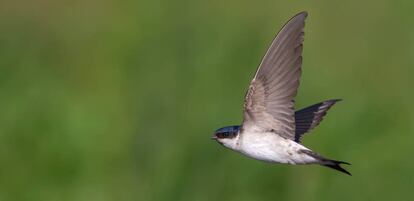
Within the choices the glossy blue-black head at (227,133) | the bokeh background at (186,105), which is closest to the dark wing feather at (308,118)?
the glossy blue-black head at (227,133)

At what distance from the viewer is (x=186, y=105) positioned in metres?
4.91

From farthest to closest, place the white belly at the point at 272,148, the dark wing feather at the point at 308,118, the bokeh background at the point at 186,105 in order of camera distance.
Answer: the bokeh background at the point at 186,105 → the dark wing feather at the point at 308,118 → the white belly at the point at 272,148

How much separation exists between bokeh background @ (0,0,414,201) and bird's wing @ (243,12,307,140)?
4.81 feet

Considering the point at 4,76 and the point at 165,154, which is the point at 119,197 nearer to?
the point at 165,154

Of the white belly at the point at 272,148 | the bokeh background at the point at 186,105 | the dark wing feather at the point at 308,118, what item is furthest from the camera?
the bokeh background at the point at 186,105

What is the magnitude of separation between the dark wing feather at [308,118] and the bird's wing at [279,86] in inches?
11.3

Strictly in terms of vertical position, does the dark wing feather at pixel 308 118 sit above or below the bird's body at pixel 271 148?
above

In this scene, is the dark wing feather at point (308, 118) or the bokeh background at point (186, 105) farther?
the bokeh background at point (186, 105)

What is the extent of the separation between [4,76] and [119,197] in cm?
81

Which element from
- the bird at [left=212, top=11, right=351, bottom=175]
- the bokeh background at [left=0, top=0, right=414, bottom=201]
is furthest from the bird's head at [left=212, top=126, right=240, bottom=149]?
the bokeh background at [left=0, top=0, right=414, bottom=201]

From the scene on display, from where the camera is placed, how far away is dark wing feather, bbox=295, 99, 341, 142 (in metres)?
3.44

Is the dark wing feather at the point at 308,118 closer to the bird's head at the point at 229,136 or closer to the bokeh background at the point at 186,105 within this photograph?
the bird's head at the point at 229,136

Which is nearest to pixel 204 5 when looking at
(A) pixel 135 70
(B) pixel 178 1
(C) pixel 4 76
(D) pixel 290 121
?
(B) pixel 178 1

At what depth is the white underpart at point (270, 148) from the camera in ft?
10.1
